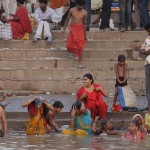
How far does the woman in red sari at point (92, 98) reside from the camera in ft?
58.7

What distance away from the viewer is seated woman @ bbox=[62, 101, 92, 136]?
17391mm

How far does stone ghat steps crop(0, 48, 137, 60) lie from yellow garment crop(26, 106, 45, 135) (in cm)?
486

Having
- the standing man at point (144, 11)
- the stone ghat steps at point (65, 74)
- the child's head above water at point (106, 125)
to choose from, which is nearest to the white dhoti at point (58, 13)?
the standing man at point (144, 11)

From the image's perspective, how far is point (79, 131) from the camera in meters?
17.3

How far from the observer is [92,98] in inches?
707

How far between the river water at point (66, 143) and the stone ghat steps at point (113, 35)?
6258 millimetres

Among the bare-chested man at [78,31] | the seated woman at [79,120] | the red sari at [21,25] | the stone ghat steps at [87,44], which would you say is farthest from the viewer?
the red sari at [21,25]

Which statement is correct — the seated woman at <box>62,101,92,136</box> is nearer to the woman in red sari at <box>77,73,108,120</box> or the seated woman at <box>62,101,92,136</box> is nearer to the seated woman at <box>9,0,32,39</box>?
the woman in red sari at <box>77,73,108,120</box>

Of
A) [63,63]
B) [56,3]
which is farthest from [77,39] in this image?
[56,3]

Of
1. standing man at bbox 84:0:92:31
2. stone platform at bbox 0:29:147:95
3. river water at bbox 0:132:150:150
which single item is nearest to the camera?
river water at bbox 0:132:150:150

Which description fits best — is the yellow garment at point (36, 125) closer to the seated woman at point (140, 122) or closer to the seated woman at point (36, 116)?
the seated woman at point (36, 116)

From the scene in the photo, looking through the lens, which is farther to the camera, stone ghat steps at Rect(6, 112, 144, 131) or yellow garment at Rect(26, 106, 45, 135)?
stone ghat steps at Rect(6, 112, 144, 131)

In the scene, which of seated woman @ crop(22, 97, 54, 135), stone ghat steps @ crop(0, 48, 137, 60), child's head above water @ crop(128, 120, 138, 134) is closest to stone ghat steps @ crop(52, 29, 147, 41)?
stone ghat steps @ crop(0, 48, 137, 60)

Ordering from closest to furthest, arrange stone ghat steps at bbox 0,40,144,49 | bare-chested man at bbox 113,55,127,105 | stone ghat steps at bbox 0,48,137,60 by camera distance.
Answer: bare-chested man at bbox 113,55,127,105
stone ghat steps at bbox 0,48,137,60
stone ghat steps at bbox 0,40,144,49
